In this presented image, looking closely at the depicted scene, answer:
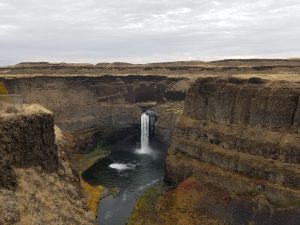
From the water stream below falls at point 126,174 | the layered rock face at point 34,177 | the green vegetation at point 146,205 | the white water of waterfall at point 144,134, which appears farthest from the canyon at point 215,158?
the white water of waterfall at point 144,134

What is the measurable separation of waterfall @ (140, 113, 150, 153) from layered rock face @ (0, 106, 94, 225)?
47.9 m

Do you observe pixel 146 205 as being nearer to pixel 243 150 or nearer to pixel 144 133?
pixel 243 150

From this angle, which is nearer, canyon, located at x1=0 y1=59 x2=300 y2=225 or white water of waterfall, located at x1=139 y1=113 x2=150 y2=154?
canyon, located at x1=0 y1=59 x2=300 y2=225

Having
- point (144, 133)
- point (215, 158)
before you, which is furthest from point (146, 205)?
point (144, 133)

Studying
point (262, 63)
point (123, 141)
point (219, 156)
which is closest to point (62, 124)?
point (123, 141)

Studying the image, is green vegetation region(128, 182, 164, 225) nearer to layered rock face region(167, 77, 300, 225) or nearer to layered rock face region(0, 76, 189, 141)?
layered rock face region(167, 77, 300, 225)

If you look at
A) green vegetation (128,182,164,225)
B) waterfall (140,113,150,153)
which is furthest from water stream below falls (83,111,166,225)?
green vegetation (128,182,164,225)

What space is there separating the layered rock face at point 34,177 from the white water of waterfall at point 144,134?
47.5 meters

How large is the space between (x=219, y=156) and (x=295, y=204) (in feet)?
45.5

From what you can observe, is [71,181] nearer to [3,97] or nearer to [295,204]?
[3,97]

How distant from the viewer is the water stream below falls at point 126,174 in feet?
187

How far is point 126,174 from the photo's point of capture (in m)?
73.6

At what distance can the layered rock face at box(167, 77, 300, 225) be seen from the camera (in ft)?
162

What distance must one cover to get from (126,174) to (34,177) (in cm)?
3507
